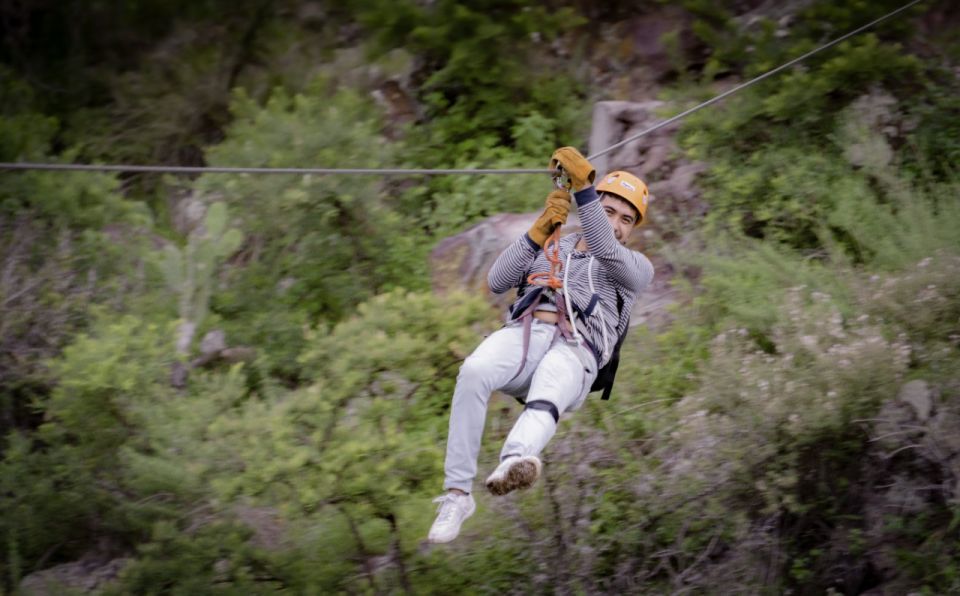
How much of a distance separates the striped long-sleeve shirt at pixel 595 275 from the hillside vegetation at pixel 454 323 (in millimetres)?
1372

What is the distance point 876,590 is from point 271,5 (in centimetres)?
851

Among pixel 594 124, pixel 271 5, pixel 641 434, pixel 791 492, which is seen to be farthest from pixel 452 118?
pixel 791 492

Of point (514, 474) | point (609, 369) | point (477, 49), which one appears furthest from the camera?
point (477, 49)

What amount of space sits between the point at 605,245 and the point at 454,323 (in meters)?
2.84

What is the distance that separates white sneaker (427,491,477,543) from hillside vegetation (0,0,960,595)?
1465 mm

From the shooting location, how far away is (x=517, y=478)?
406 centimetres

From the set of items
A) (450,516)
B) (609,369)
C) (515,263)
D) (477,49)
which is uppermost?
(477,49)

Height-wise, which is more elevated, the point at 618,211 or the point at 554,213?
the point at 554,213

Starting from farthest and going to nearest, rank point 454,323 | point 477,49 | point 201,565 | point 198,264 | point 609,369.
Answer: point 477,49, point 198,264, point 454,323, point 201,565, point 609,369

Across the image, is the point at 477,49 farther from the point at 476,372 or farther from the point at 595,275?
the point at 476,372

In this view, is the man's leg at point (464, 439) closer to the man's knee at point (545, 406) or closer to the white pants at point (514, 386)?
the white pants at point (514, 386)

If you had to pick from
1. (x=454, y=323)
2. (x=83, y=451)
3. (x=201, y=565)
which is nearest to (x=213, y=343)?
(x=83, y=451)

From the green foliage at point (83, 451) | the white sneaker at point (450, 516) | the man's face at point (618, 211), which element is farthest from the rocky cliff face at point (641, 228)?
the white sneaker at point (450, 516)

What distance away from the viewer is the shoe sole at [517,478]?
4043 mm
